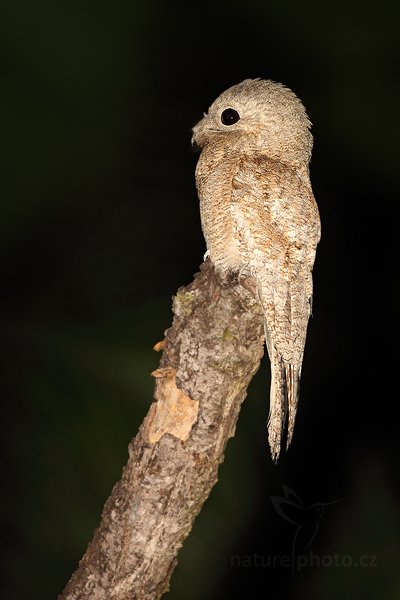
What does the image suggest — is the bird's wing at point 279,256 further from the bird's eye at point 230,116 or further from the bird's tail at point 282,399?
the bird's eye at point 230,116

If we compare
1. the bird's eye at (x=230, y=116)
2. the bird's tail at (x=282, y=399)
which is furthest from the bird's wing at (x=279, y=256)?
the bird's eye at (x=230, y=116)

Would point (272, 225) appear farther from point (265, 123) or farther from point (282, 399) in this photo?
point (282, 399)

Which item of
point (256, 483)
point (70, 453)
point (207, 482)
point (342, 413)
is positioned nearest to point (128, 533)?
point (207, 482)

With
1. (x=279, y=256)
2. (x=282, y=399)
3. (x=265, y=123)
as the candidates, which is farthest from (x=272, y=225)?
(x=282, y=399)

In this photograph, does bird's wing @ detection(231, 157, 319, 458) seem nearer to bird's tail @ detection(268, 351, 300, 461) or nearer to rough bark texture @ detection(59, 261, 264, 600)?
bird's tail @ detection(268, 351, 300, 461)

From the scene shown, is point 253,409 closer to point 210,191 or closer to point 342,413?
point 342,413

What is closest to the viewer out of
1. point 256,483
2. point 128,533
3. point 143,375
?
point 128,533

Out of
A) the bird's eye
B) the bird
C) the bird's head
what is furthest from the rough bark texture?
the bird's eye
